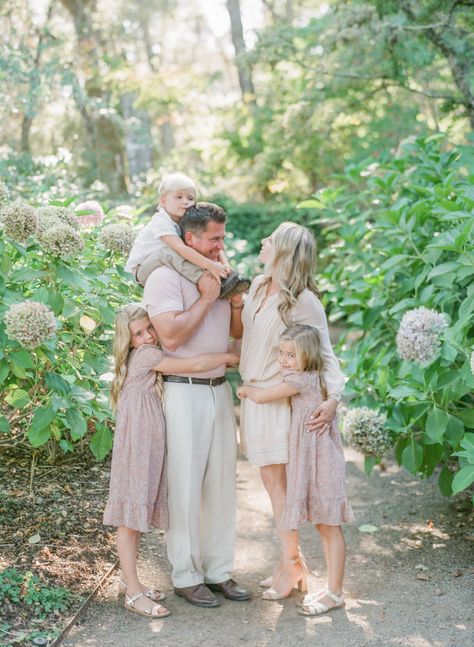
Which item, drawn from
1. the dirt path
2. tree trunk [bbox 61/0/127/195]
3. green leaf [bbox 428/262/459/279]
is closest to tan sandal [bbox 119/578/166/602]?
the dirt path

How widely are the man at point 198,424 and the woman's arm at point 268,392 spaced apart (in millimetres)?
149

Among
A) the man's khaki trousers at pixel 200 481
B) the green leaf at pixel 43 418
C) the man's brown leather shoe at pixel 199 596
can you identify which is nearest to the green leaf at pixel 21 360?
the green leaf at pixel 43 418

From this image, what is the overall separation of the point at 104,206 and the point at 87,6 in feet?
Result: 41.7

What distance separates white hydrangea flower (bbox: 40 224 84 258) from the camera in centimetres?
352

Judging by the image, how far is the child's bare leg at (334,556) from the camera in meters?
3.82

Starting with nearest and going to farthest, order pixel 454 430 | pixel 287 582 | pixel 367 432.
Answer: pixel 287 582
pixel 454 430
pixel 367 432

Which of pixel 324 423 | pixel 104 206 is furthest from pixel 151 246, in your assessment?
pixel 104 206

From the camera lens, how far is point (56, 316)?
3.97 metres

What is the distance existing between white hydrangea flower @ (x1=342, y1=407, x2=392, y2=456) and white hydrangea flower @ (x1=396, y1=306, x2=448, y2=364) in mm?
652

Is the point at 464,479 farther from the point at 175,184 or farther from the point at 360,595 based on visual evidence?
the point at 175,184

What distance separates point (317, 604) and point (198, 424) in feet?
3.40

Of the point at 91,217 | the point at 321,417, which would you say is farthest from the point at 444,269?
the point at 91,217

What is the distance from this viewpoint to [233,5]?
65.4 ft

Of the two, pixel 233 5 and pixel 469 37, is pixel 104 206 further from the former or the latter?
pixel 233 5
